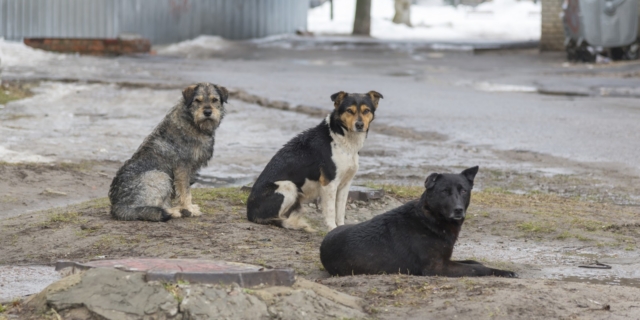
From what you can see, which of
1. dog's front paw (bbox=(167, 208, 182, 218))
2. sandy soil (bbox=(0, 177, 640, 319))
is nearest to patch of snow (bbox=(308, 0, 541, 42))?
sandy soil (bbox=(0, 177, 640, 319))

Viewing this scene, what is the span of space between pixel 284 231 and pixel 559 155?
625cm

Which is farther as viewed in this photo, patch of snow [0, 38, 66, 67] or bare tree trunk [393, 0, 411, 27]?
bare tree trunk [393, 0, 411, 27]

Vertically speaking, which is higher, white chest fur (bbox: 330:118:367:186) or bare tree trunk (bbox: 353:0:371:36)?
bare tree trunk (bbox: 353:0:371:36)

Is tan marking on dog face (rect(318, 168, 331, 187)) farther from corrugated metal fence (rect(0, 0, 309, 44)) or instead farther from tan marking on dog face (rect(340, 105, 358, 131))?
corrugated metal fence (rect(0, 0, 309, 44))

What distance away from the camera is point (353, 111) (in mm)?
8867

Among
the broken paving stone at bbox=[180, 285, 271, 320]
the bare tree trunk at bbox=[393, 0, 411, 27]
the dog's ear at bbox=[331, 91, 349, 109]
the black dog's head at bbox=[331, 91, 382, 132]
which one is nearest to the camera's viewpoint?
the broken paving stone at bbox=[180, 285, 271, 320]

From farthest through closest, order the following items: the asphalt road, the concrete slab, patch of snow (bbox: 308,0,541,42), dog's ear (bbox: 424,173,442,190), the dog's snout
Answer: patch of snow (bbox: 308,0,541,42) < the asphalt road < dog's ear (bbox: 424,173,442,190) < the dog's snout < the concrete slab

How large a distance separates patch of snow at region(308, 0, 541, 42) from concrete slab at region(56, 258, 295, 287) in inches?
1479

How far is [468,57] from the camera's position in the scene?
32.6m

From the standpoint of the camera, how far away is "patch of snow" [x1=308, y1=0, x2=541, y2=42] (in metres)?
46.8

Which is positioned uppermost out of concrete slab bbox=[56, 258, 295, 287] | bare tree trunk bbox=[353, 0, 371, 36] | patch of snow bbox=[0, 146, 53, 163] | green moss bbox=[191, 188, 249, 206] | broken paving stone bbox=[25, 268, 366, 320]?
bare tree trunk bbox=[353, 0, 371, 36]

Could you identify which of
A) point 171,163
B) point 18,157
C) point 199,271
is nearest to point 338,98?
point 171,163

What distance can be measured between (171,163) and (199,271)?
3.84 metres

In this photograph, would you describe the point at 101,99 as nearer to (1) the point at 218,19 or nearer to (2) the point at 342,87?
(2) the point at 342,87
